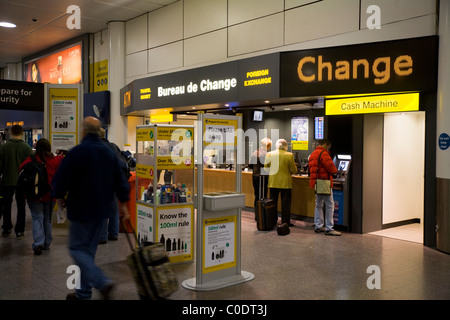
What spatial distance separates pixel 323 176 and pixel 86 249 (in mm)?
4342

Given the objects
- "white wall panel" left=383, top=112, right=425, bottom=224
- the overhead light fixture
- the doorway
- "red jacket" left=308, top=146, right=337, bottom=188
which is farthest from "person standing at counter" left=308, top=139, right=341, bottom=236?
the overhead light fixture

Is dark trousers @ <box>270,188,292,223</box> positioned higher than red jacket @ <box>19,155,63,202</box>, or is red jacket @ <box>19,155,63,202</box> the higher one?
red jacket @ <box>19,155,63,202</box>

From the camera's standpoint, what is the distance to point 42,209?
555cm

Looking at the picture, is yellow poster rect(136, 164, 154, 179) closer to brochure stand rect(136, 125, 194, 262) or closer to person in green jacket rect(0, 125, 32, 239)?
brochure stand rect(136, 125, 194, 262)

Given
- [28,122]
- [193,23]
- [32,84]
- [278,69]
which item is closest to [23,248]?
[278,69]

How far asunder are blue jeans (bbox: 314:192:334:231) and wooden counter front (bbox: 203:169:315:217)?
23.9 inches

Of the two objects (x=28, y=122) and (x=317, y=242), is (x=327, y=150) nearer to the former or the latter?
(x=317, y=242)

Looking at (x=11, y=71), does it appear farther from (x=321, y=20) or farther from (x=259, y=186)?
(x=321, y=20)

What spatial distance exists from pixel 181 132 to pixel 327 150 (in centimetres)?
294

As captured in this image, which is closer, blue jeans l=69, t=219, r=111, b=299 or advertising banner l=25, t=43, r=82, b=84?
blue jeans l=69, t=219, r=111, b=299

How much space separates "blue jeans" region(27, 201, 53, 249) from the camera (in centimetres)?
546

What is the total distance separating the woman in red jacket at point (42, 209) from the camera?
17.9 feet

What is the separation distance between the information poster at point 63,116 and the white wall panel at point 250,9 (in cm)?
370

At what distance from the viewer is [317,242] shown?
6402 millimetres
